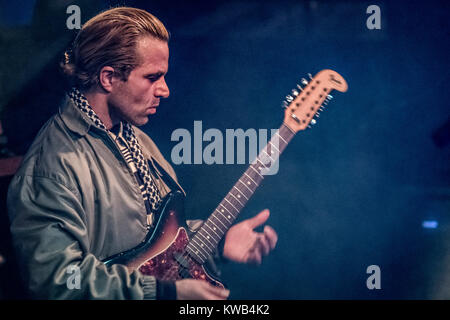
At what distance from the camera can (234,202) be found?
6.98 feet

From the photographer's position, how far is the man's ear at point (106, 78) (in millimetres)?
2008

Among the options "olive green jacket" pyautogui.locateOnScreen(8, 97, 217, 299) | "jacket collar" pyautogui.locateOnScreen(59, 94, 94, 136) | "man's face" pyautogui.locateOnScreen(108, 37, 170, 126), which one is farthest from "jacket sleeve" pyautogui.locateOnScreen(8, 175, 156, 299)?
"man's face" pyautogui.locateOnScreen(108, 37, 170, 126)

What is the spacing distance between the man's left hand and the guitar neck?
0.35ft

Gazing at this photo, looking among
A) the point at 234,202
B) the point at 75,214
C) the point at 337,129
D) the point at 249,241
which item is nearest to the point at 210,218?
the point at 234,202

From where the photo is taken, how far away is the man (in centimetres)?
182

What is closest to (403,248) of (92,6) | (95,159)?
(95,159)

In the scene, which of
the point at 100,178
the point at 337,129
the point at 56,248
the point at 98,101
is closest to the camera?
the point at 56,248

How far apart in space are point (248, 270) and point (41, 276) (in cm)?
106

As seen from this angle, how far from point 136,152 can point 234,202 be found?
1.80ft

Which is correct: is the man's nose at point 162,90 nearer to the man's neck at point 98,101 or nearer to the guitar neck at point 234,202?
the man's neck at point 98,101

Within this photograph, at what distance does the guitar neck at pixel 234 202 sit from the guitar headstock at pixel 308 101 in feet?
0.18

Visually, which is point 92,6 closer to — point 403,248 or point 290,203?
point 290,203

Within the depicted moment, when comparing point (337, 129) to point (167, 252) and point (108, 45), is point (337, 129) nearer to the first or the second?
point (167, 252)
